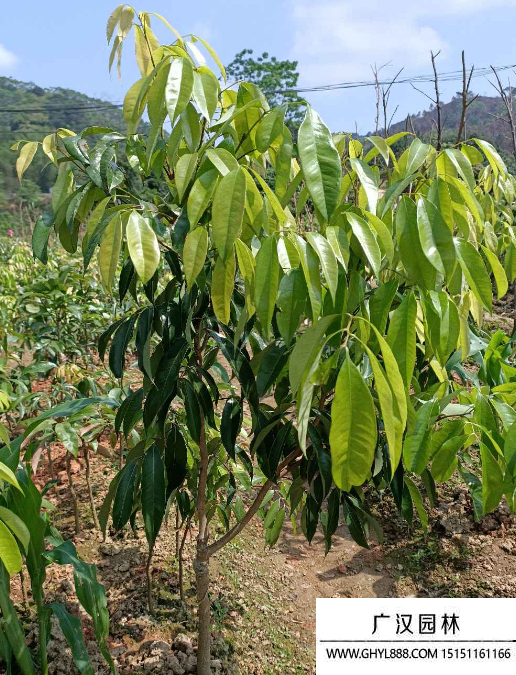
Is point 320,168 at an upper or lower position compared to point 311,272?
upper

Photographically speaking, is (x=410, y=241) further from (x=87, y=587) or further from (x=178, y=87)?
(x=87, y=587)

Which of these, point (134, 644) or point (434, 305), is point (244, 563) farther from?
point (434, 305)

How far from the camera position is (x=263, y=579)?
1.98 metres

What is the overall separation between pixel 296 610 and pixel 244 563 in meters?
0.27

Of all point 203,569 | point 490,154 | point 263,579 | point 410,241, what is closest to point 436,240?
point 410,241

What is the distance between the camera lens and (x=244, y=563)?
79.7 inches

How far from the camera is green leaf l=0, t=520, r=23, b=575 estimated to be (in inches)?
27.4

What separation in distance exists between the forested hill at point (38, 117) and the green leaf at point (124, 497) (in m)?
29.9

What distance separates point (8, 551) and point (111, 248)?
1.39ft

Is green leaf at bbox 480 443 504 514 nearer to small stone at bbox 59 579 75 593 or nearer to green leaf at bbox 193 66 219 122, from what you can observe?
green leaf at bbox 193 66 219 122

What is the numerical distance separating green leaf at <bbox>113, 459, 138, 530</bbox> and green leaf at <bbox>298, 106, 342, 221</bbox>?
0.75 metres

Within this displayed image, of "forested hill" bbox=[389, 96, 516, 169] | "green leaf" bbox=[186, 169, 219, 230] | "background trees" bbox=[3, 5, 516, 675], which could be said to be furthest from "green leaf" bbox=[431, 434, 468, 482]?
"forested hill" bbox=[389, 96, 516, 169]

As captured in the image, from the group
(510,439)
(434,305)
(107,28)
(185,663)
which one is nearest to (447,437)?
(510,439)

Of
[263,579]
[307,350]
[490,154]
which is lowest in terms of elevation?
[263,579]
